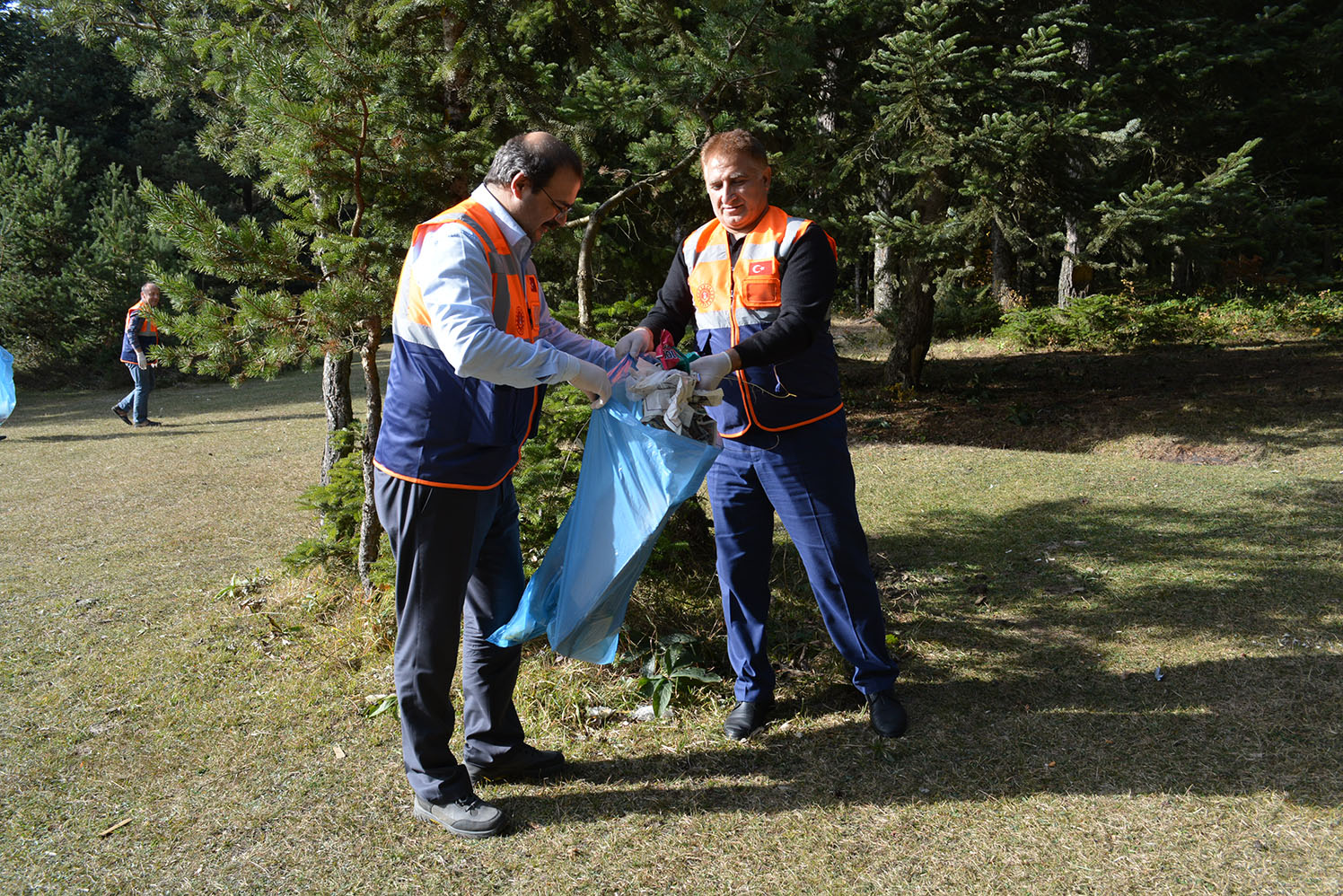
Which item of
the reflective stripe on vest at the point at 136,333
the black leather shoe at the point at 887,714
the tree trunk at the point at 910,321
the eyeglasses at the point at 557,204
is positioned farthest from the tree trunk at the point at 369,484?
the reflective stripe on vest at the point at 136,333

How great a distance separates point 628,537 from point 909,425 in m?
7.51

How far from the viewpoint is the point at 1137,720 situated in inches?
128

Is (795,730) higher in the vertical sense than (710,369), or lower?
lower

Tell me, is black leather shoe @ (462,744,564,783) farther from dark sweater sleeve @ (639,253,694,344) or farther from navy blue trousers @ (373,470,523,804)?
dark sweater sleeve @ (639,253,694,344)

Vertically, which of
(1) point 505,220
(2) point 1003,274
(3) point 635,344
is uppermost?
(2) point 1003,274

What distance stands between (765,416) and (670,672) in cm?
117

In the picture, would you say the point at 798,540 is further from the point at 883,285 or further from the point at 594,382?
the point at 883,285

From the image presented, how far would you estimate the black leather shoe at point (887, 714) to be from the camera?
321 cm

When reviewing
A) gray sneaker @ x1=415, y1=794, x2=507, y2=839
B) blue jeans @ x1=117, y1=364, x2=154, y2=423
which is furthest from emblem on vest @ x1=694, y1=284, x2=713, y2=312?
blue jeans @ x1=117, y1=364, x2=154, y2=423

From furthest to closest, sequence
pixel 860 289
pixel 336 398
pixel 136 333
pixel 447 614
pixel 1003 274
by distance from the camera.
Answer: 1. pixel 860 289
2. pixel 1003 274
3. pixel 136 333
4. pixel 336 398
5. pixel 447 614

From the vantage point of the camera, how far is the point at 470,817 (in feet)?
8.95

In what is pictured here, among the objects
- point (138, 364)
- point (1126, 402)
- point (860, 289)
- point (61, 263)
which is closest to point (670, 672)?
point (1126, 402)

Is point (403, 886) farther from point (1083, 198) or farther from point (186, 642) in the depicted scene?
point (1083, 198)

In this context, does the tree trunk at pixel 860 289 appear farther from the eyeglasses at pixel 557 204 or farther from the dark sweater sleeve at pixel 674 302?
the eyeglasses at pixel 557 204
